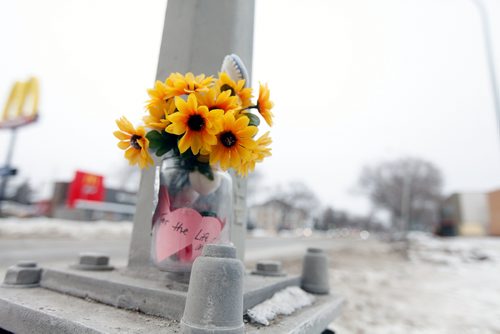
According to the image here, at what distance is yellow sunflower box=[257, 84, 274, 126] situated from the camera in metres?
1.21

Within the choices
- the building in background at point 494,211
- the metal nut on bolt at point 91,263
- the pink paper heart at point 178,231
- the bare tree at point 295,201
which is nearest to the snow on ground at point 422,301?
the metal nut on bolt at point 91,263

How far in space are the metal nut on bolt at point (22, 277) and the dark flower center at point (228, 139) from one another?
112 cm

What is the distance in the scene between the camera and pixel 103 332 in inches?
32.6

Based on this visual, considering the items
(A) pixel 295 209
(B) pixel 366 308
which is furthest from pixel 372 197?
(B) pixel 366 308

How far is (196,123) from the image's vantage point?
1.00 metres

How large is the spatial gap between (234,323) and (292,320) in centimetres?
40

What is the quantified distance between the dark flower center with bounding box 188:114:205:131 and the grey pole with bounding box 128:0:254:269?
0.68 metres

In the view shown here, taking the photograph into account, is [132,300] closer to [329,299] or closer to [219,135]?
[219,135]

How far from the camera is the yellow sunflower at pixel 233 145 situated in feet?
3.29

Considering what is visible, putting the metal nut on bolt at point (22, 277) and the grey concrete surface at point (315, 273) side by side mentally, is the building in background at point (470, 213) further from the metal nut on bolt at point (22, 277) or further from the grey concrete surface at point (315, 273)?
the metal nut on bolt at point (22, 277)

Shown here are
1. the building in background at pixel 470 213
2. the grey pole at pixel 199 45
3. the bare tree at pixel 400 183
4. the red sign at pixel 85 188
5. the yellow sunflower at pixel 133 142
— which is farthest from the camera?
the bare tree at pixel 400 183

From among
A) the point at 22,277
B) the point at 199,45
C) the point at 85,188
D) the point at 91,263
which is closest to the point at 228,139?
the point at 199,45

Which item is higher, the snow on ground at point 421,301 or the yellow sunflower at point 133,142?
the yellow sunflower at point 133,142

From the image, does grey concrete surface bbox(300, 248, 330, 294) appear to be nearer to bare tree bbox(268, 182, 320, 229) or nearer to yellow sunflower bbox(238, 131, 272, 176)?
yellow sunflower bbox(238, 131, 272, 176)
